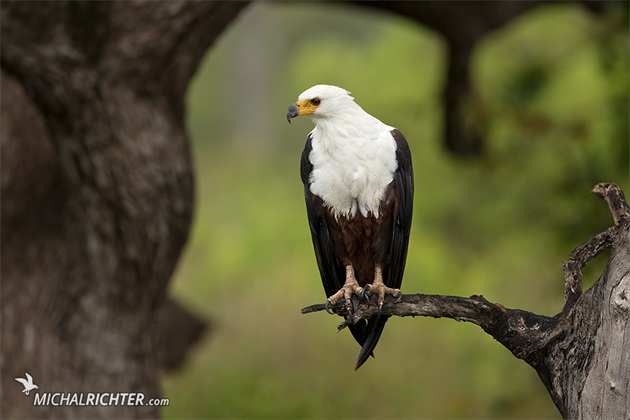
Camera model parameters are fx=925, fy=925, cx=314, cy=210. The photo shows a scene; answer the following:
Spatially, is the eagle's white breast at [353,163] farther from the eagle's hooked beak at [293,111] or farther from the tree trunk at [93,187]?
the tree trunk at [93,187]

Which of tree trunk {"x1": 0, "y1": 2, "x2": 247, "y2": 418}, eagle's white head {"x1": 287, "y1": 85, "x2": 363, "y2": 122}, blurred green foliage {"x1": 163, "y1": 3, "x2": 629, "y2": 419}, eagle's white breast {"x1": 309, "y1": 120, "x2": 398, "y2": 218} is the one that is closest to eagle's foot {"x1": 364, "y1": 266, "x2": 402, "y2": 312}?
eagle's white breast {"x1": 309, "y1": 120, "x2": 398, "y2": 218}

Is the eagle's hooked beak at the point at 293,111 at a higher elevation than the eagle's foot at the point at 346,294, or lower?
higher

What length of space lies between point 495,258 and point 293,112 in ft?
29.1

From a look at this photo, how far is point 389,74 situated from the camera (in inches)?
475

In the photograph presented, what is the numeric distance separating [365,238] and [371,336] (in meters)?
0.29

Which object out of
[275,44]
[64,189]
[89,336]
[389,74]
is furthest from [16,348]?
[275,44]

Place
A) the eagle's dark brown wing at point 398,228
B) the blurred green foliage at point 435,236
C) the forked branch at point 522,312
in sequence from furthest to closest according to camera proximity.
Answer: the blurred green foliage at point 435,236 → the forked branch at point 522,312 → the eagle's dark brown wing at point 398,228

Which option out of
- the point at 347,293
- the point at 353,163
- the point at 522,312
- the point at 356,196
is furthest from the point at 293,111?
the point at 522,312

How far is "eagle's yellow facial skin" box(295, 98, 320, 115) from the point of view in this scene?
7.70 ft

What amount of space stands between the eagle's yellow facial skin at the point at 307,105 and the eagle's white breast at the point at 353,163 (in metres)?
0.06

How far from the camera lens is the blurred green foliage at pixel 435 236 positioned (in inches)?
283

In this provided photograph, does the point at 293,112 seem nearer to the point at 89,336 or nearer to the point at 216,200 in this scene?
the point at 89,336

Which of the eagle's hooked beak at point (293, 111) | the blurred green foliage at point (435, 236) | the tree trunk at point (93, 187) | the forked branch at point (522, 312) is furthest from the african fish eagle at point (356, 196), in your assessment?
the blurred green foliage at point (435, 236)

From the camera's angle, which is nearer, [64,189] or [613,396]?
[613,396]
